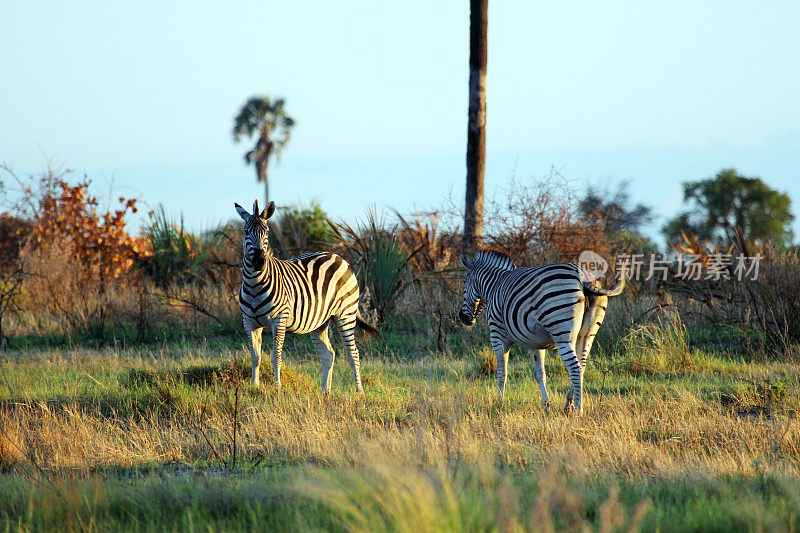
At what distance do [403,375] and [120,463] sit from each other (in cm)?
489

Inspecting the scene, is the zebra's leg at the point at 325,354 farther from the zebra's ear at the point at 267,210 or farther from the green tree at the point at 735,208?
the green tree at the point at 735,208

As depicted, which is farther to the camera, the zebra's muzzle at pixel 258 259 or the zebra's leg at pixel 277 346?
the zebra's leg at pixel 277 346

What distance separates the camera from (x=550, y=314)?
747 cm

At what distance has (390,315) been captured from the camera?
13898 mm

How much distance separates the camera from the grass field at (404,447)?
3.78 metres

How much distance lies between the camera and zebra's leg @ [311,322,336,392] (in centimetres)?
912

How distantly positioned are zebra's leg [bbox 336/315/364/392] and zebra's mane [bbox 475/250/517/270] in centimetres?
196

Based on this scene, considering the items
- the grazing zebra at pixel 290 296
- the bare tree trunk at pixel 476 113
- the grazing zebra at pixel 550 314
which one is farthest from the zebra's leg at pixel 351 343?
the bare tree trunk at pixel 476 113

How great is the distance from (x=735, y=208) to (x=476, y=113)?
98.5 ft

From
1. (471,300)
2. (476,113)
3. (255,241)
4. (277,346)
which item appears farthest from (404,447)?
(476,113)

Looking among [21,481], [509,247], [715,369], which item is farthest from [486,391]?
[509,247]

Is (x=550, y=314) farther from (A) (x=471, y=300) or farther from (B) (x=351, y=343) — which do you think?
(B) (x=351, y=343)

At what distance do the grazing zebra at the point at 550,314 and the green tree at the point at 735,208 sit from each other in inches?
1300

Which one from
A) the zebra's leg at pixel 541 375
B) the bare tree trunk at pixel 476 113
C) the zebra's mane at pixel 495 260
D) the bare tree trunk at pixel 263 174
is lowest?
the zebra's leg at pixel 541 375
